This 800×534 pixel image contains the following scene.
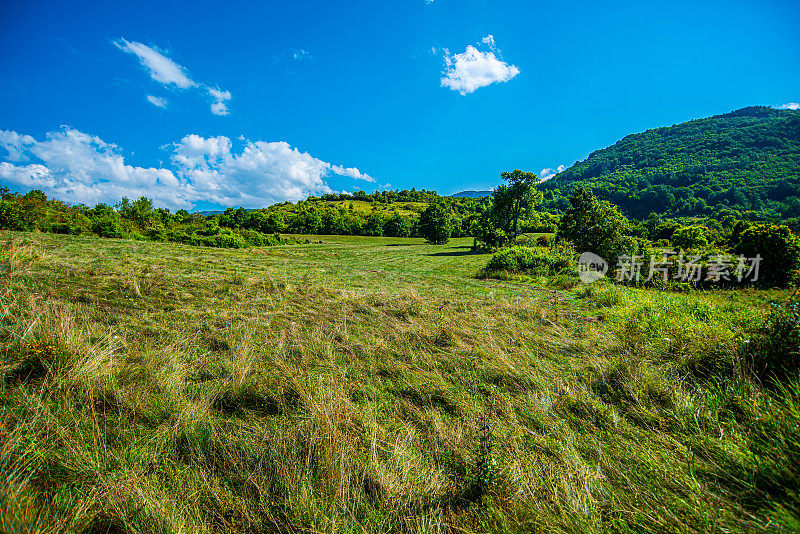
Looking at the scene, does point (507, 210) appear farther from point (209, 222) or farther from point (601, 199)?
point (601, 199)

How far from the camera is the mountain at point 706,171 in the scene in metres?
98.4

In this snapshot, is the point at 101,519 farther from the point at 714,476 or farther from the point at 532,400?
the point at 714,476

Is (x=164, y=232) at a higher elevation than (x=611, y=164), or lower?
lower

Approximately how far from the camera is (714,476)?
2170 mm

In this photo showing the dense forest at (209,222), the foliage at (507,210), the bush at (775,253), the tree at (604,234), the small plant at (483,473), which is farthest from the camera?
the foliage at (507,210)

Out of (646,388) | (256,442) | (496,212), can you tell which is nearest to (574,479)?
(646,388)

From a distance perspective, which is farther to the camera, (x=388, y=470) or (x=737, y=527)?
(x=388, y=470)

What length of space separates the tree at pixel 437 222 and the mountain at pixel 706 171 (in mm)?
73654

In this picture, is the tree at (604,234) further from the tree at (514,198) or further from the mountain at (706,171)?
the mountain at (706,171)

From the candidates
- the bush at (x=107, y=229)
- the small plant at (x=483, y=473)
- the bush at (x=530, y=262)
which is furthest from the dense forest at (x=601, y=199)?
the small plant at (x=483, y=473)

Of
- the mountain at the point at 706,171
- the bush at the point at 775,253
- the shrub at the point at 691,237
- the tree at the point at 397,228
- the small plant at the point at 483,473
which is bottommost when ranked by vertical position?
the small plant at the point at 483,473

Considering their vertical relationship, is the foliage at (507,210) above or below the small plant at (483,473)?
above

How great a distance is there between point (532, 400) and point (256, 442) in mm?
3031

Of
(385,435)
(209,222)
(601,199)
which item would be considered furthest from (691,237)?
(209,222)
